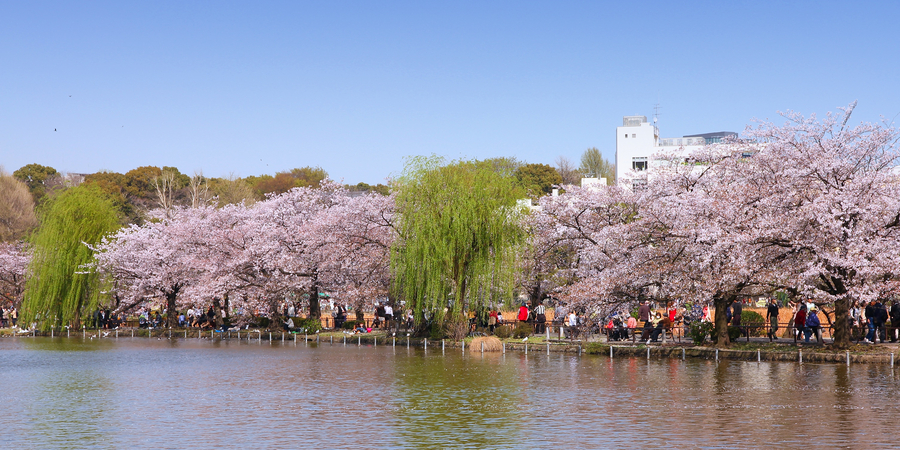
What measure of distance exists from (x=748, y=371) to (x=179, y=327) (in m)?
38.9

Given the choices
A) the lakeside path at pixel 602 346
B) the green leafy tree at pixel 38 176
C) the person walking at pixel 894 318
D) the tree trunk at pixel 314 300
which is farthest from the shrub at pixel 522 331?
the green leafy tree at pixel 38 176

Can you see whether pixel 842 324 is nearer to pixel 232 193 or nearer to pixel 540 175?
pixel 232 193

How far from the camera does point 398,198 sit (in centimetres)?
3919

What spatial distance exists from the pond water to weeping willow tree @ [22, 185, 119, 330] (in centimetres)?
1826

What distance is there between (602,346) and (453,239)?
26.7 ft

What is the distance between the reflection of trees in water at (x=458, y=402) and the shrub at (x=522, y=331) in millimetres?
9554

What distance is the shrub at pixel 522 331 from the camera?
39731 mm

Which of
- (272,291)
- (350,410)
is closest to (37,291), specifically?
(272,291)

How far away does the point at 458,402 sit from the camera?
19609 mm

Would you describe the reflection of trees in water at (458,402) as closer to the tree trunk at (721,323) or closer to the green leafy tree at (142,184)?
the tree trunk at (721,323)

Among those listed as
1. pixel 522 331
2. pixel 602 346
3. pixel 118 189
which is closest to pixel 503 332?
pixel 522 331

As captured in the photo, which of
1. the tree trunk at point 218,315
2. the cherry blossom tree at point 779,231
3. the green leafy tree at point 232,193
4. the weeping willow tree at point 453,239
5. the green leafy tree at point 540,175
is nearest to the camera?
the cherry blossom tree at point 779,231

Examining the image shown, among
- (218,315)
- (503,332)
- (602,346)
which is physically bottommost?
(602,346)

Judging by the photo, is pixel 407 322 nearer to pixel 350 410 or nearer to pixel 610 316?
pixel 610 316
